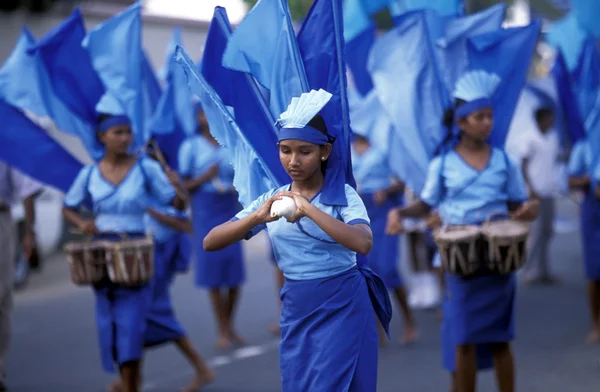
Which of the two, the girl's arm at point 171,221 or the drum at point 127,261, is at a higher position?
A: the girl's arm at point 171,221

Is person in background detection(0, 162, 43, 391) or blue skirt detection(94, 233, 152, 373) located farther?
person in background detection(0, 162, 43, 391)

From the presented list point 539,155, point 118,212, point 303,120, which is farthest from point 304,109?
point 539,155

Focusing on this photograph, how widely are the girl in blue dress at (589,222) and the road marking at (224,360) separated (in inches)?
108

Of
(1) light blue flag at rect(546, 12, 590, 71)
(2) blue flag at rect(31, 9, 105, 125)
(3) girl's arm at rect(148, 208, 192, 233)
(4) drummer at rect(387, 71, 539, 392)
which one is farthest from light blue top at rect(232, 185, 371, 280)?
(1) light blue flag at rect(546, 12, 590, 71)

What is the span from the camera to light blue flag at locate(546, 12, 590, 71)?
9791 mm

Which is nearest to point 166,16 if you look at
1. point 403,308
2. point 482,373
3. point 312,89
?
point 403,308

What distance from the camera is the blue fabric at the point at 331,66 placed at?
14.2 feet

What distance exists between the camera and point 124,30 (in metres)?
6.72

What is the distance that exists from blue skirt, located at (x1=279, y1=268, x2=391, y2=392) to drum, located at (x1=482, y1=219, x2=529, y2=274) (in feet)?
4.69

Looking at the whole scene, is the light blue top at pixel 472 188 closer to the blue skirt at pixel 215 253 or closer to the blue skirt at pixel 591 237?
the blue skirt at pixel 591 237

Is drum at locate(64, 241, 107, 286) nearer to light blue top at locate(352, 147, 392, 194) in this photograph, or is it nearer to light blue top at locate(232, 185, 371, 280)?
light blue top at locate(232, 185, 371, 280)

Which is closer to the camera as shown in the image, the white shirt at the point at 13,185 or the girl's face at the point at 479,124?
the girl's face at the point at 479,124

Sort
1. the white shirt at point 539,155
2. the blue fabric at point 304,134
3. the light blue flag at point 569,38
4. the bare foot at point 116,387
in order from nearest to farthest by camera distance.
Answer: the blue fabric at point 304,134
the bare foot at point 116,387
the light blue flag at point 569,38
the white shirt at point 539,155

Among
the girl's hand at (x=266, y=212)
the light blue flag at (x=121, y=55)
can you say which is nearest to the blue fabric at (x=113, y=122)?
the light blue flag at (x=121, y=55)
